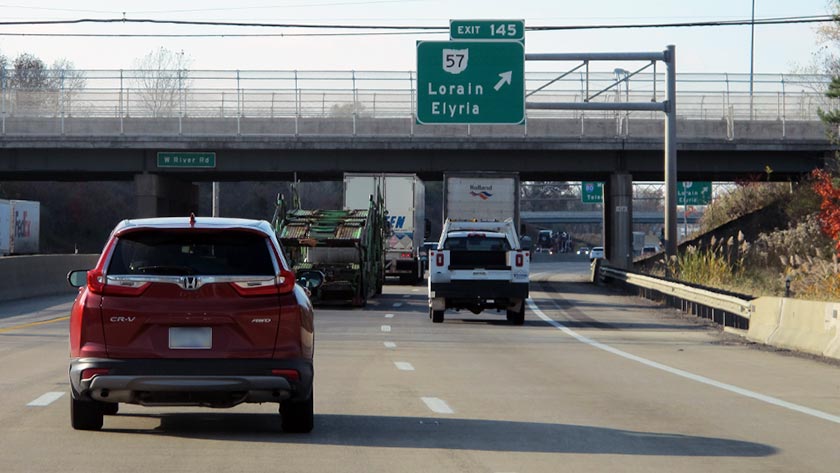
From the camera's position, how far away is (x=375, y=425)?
11.6 m

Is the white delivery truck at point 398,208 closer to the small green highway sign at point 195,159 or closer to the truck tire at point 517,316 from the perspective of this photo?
the small green highway sign at point 195,159

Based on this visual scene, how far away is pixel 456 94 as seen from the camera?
41250mm

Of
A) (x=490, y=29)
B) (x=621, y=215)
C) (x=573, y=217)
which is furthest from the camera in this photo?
(x=573, y=217)

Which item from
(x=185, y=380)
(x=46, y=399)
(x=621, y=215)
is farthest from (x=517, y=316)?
(x=621, y=215)

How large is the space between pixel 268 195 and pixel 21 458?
112417 millimetres

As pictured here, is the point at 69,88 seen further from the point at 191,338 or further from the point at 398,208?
the point at 191,338

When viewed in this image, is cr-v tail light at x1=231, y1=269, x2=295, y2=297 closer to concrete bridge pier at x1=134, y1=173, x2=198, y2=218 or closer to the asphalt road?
the asphalt road

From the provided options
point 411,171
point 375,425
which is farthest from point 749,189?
point 375,425

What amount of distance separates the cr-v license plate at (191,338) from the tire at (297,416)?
0.93 meters

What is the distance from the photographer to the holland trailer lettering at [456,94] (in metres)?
41.1

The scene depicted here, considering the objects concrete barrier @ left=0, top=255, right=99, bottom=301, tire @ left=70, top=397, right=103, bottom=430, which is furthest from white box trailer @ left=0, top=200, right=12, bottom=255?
tire @ left=70, top=397, right=103, bottom=430

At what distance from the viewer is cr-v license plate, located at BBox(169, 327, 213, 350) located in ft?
33.4

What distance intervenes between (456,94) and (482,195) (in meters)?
7.61

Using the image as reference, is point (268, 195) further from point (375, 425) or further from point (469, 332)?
point (375, 425)
